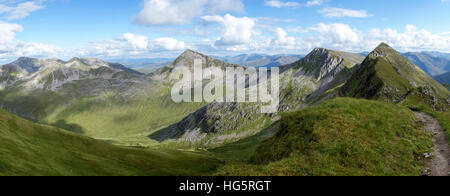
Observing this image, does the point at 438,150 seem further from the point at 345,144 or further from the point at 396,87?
the point at 396,87

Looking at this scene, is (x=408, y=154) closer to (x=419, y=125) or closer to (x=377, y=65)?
(x=419, y=125)

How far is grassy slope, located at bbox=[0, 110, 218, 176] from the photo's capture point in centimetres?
4041

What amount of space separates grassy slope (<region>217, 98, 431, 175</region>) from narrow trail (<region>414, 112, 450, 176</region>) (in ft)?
3.91

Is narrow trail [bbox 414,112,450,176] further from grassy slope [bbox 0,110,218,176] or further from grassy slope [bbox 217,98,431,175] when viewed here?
grassy slope [bbox 0,110,218,176]

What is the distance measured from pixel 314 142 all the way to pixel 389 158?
29.8ft

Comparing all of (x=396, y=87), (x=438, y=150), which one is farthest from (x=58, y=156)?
(x=396, y=87)

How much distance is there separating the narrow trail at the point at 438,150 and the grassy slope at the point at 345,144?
119 cm

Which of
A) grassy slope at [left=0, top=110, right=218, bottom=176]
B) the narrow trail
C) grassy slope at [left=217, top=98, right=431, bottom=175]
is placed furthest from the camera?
grassy slope at [left=0, top=110, right=218, bottom=176]

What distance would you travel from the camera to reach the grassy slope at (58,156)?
4041 cm

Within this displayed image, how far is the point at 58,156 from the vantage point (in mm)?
49344

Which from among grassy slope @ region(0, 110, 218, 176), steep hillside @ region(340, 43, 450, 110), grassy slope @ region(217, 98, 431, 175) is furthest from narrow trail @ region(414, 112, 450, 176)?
steep hillside @ region(340, 43, 450, 110)

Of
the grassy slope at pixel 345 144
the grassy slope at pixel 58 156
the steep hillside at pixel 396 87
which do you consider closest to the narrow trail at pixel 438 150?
the grassy slope at pixel 345 144
